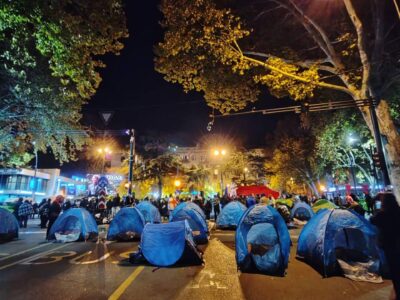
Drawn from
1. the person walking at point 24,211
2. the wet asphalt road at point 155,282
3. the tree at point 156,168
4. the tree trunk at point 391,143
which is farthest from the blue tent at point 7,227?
the tree at point 156,168

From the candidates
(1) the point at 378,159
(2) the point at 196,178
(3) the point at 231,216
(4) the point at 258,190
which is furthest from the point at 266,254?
(2) the point at 196,178

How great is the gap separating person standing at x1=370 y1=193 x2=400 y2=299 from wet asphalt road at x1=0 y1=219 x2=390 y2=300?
5.05 ft

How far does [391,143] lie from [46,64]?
15.4 m

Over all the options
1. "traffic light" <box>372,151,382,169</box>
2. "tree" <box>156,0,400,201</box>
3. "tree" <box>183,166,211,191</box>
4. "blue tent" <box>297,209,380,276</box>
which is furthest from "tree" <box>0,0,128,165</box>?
"tree" <box>183,166,211,191</box>

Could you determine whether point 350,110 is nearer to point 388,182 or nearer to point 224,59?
point 388,182

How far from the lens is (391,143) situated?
10.1 m

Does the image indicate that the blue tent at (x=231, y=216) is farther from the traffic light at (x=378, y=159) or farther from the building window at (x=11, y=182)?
the building window at (x=11, y=182)

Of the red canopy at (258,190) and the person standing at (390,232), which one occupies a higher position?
the red canopy at (258,190)

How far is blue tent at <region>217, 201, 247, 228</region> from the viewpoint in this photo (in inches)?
591

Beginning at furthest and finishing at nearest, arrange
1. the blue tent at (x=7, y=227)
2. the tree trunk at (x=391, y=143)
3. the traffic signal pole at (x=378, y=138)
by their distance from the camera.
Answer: the blue tent at (x=7, y=227)
the traffic signal pole at (x=378, y=138)
the tree trunk at (x=391, y=143)

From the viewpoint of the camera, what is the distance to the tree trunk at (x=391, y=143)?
32.2 ft

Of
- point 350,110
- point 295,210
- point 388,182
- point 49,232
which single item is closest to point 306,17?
point 388,182

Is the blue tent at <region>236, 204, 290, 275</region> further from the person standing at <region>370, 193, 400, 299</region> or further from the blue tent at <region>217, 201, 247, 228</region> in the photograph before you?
the blue tent at <region>217, 201, 247, 228</region>

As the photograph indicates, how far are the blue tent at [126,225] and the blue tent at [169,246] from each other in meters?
4.33
